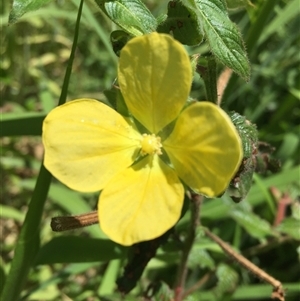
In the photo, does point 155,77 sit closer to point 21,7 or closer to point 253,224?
point 21,7

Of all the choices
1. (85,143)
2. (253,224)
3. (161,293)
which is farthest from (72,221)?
(253,224)

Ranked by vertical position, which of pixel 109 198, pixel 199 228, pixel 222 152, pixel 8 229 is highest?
pixel 222 152

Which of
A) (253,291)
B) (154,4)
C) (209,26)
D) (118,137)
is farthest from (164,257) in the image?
(154,4)

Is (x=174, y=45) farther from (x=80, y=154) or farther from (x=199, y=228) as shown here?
(x=199, y=228)

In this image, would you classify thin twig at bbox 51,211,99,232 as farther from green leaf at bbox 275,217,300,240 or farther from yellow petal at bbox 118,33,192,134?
green leaf at bbox 275,217,300,240

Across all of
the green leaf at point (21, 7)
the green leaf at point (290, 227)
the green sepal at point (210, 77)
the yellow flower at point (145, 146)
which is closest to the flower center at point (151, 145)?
the yellow flower at point (145, 146)

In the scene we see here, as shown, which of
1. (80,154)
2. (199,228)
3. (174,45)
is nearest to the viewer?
(174,45)
